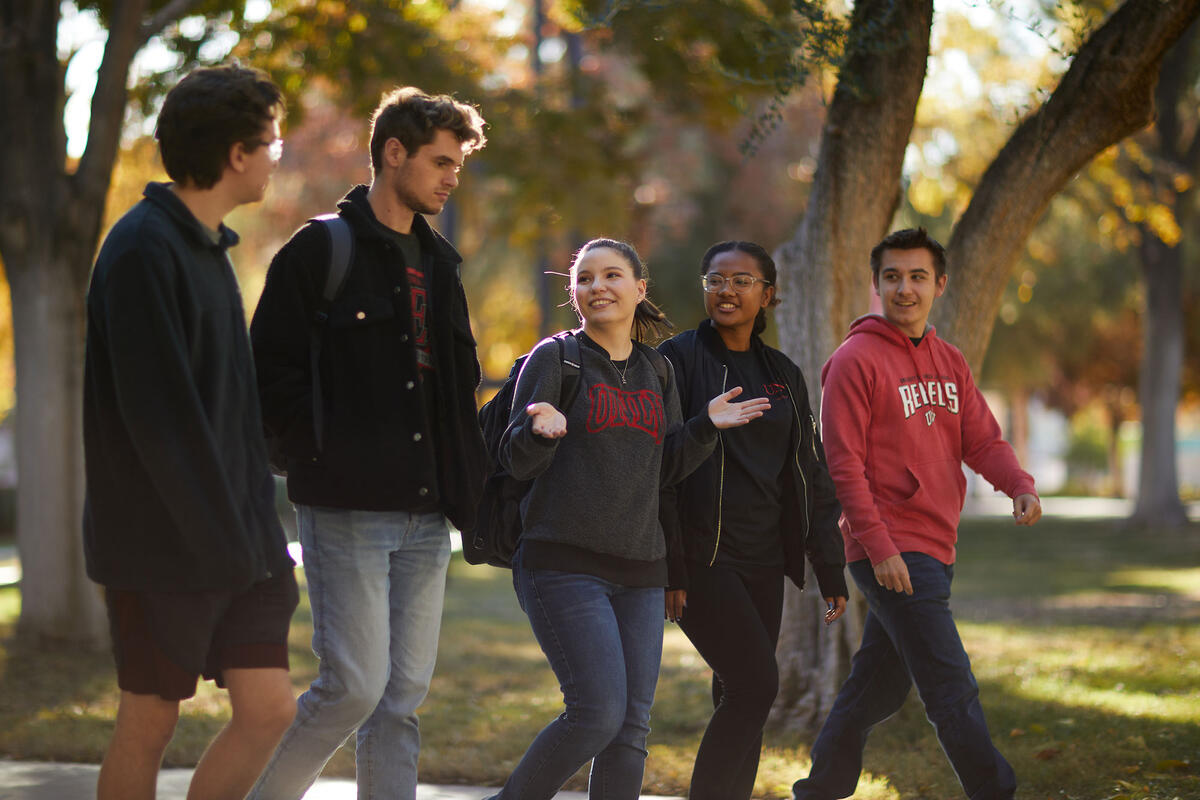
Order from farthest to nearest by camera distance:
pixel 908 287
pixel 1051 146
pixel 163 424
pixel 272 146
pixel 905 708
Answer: pixel 905 708 → pixel 1051 146 → pixel 908 287 → pixel 272 146 → pixel 163 424

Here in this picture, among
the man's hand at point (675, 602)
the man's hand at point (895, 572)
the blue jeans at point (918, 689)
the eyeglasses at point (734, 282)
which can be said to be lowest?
the blue jeans at point (918, 689)

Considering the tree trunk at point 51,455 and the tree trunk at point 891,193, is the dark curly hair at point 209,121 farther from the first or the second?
the tree trunk at point 51,455

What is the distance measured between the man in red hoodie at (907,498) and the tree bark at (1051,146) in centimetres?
159

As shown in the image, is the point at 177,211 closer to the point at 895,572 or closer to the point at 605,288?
the point at 605,288

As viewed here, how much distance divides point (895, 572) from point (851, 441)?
454mm

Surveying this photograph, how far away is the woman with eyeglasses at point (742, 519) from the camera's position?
13.1 ft

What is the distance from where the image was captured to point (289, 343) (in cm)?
338

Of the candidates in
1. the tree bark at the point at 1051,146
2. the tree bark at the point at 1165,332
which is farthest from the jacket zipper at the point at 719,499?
the tree bark at the point at 1165,332

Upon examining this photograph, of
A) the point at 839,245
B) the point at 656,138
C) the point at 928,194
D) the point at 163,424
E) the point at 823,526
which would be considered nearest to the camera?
the point at 163,424

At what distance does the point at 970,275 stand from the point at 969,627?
5022mm

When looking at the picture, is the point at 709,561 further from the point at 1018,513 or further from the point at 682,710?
the point at 682,710

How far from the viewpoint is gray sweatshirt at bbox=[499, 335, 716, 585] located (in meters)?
3.72

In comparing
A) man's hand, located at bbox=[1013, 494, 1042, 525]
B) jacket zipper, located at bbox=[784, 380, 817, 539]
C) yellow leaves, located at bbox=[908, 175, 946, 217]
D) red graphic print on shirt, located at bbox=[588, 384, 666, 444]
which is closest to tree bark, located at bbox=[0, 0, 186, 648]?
red graphic print on shirt, located at bbox=[588, 384, 666, 444]

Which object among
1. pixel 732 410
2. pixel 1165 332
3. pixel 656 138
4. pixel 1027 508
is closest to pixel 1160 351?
pixel 1165 332
